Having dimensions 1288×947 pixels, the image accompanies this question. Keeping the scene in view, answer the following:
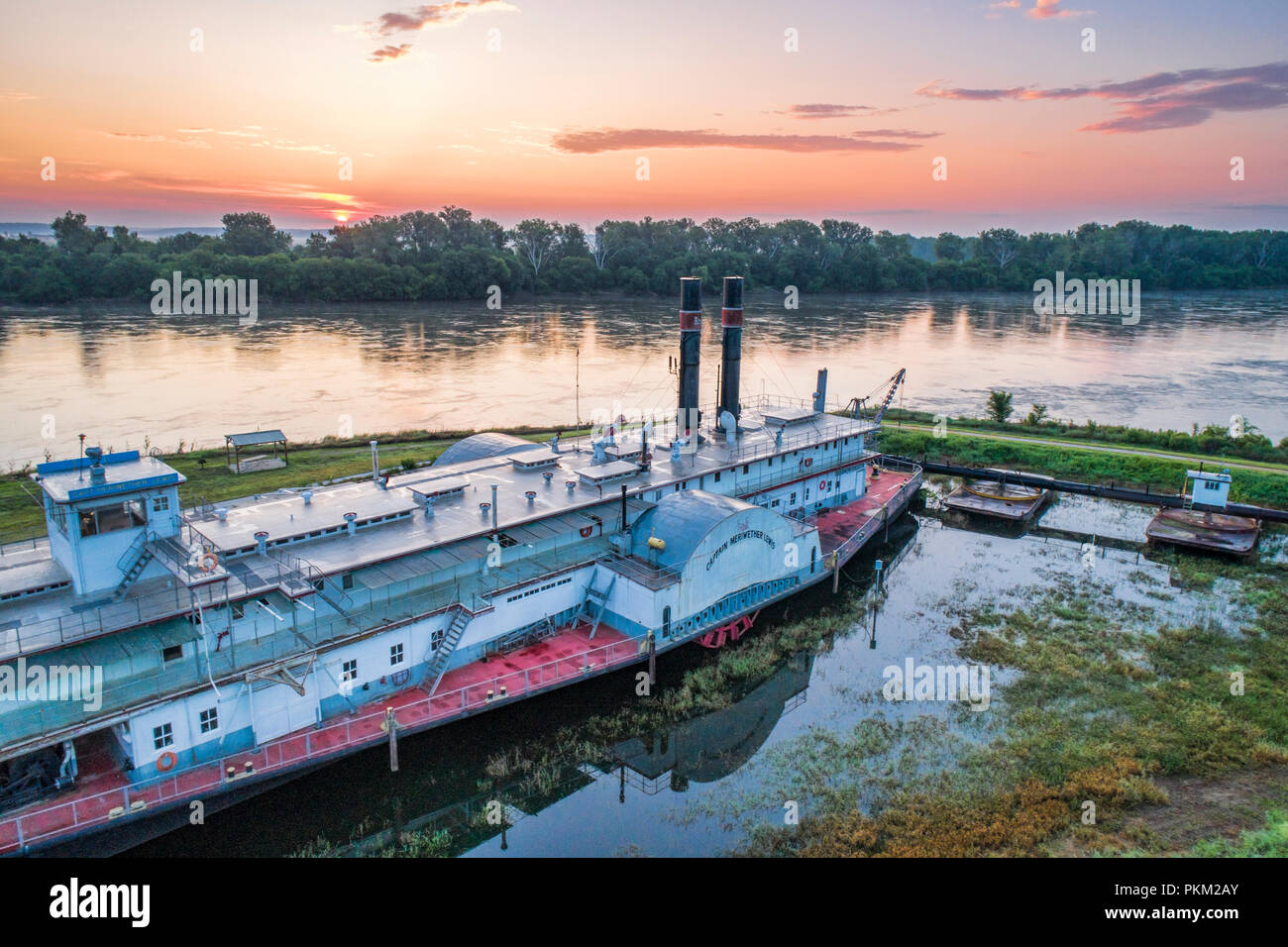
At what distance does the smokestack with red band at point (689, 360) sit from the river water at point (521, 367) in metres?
24.1

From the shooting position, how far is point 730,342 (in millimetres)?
45781

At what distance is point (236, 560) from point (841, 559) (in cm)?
2623

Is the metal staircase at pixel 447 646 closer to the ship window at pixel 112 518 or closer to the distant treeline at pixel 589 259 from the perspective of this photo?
the ship window at pixel 112 518

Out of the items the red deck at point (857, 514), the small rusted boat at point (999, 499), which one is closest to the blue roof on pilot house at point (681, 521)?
the red deck at point (857, 514)

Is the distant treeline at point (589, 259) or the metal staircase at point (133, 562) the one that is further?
the distant treeline at point (589, 259)

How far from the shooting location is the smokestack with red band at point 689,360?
4401 cm

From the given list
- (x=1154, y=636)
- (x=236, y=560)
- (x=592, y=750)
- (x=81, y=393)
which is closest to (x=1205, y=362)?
(x=1154, y=636)

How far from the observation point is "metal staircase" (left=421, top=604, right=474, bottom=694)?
2731 centimetres

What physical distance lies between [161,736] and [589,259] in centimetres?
13891

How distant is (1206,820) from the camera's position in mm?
Answer: 23078

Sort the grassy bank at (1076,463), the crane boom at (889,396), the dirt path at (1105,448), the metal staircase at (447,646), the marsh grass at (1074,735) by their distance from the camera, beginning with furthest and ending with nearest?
the dirt path at (1105,448)
the crane boom at (889,396)
the grassy bank at (1076,463)
the metal staircase at (447,646)
the marsh grass at (1074,735)

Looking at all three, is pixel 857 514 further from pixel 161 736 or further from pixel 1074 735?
pixel 161 736

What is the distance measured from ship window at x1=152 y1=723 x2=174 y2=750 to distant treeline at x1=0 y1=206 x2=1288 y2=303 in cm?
11778

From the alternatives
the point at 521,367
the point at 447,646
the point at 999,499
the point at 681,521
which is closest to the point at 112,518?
the point at 447,646
